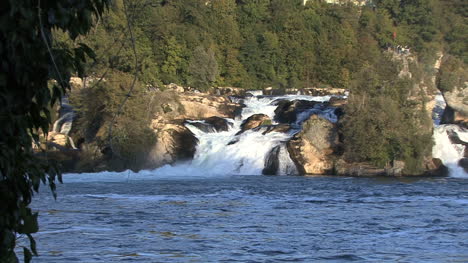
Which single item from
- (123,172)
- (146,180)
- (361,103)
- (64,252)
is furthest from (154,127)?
(64,252)

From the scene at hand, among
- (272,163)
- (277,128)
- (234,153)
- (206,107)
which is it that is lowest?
(272,163)

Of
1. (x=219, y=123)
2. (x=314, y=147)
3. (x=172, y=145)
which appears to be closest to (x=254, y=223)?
(x=314, y=147)

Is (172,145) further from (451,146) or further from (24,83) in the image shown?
(24,83)

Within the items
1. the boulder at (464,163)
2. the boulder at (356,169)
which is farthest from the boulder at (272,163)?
the boulder at (464,163)

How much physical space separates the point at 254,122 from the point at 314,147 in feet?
20.0

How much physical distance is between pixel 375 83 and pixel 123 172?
15.9 meters

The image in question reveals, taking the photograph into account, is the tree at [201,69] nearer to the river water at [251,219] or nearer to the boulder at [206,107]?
the boulder at [206,107]

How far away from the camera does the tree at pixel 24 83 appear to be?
19.9 ft

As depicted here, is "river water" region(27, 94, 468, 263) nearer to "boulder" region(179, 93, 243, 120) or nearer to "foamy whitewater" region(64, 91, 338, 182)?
"foamy whitewater" region(64, 91, 338, 182)

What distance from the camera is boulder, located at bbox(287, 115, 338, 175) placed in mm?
43031

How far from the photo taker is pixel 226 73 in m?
79.6

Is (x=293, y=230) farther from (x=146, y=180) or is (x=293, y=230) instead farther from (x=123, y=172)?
(x=123, y=172)

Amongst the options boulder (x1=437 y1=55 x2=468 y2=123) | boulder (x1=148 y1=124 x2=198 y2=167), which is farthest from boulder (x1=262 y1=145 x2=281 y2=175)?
boulder (x1=437 y1=55 x2=468 y2=123)

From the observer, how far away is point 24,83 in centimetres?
625
